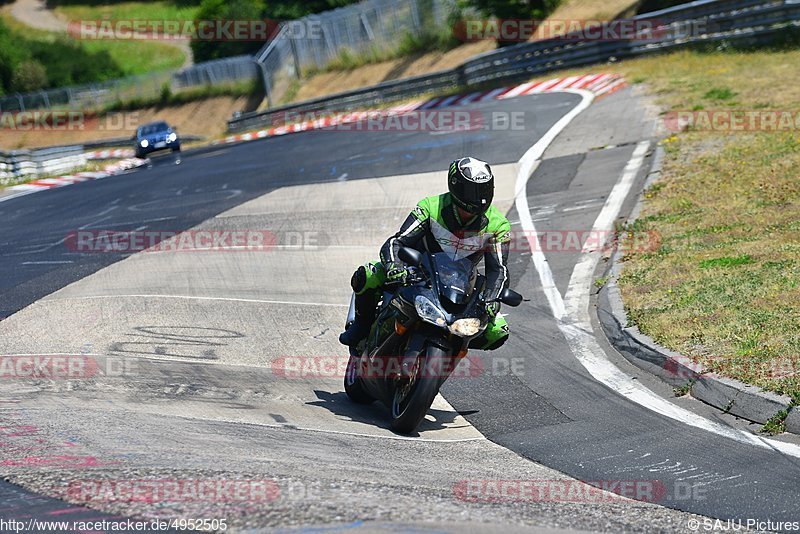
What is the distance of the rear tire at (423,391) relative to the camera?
279 inches

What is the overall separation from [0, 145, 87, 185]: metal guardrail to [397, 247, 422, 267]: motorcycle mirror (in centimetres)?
2710

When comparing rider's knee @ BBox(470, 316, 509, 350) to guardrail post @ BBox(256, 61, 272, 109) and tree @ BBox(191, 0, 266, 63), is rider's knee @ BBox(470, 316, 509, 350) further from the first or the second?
tree @ BBox(191, 0, 266, 63)

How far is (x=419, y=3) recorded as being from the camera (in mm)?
45938

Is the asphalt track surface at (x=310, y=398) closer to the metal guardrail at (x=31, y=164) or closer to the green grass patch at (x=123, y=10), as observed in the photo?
the metal guardrail at (x=31, y=164)

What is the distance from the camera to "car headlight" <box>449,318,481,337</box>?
7023 millimetres

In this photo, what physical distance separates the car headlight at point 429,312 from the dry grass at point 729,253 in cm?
251

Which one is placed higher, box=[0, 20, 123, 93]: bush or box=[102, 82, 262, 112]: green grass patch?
box=[0, 20, 123, 93]: bush

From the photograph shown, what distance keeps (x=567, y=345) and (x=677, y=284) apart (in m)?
1.63

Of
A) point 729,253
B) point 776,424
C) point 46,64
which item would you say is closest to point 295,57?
point 46,64

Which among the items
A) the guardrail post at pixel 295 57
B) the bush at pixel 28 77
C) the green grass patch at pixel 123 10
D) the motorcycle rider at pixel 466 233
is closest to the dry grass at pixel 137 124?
the guardrail post at pixel 295 57

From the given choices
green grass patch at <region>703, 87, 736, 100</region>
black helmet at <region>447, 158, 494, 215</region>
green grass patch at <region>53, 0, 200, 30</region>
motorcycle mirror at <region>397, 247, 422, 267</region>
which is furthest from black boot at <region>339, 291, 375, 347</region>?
green grass patch at <region>53, 0, 200, 30</region>

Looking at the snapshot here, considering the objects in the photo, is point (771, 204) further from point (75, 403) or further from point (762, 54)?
point (762, 54)

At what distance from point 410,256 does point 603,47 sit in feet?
79.7

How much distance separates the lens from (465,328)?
7051mm
